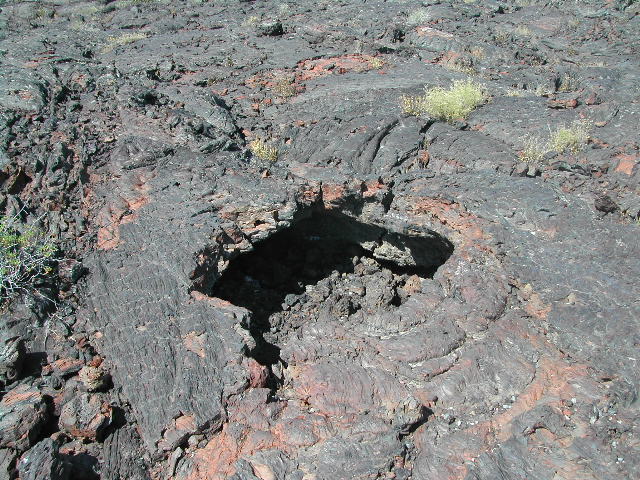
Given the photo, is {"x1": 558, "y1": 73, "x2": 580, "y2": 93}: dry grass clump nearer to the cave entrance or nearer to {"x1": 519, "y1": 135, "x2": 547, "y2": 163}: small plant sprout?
{"x1": 519, "y1": 135, "x2": 547, "y2": 163}: small plant sprout

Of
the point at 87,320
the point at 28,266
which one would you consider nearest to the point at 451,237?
the point at 87,320

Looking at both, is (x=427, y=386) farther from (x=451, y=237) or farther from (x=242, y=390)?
(x=451, y=237)

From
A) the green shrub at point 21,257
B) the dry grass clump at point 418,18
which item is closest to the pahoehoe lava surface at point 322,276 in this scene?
the green shrub at point 21,257

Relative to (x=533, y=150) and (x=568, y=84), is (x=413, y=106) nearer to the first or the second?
(x=533, y=150)

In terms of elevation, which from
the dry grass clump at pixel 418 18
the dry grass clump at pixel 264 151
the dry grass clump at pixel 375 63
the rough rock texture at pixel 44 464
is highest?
the rough rock texture at pixel 44 464

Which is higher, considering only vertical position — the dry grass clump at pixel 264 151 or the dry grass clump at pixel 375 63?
the dry grass clump at pixel 264 151

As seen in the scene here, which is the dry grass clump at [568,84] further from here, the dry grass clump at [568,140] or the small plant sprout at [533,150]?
the small plant sprout at [533,150]
